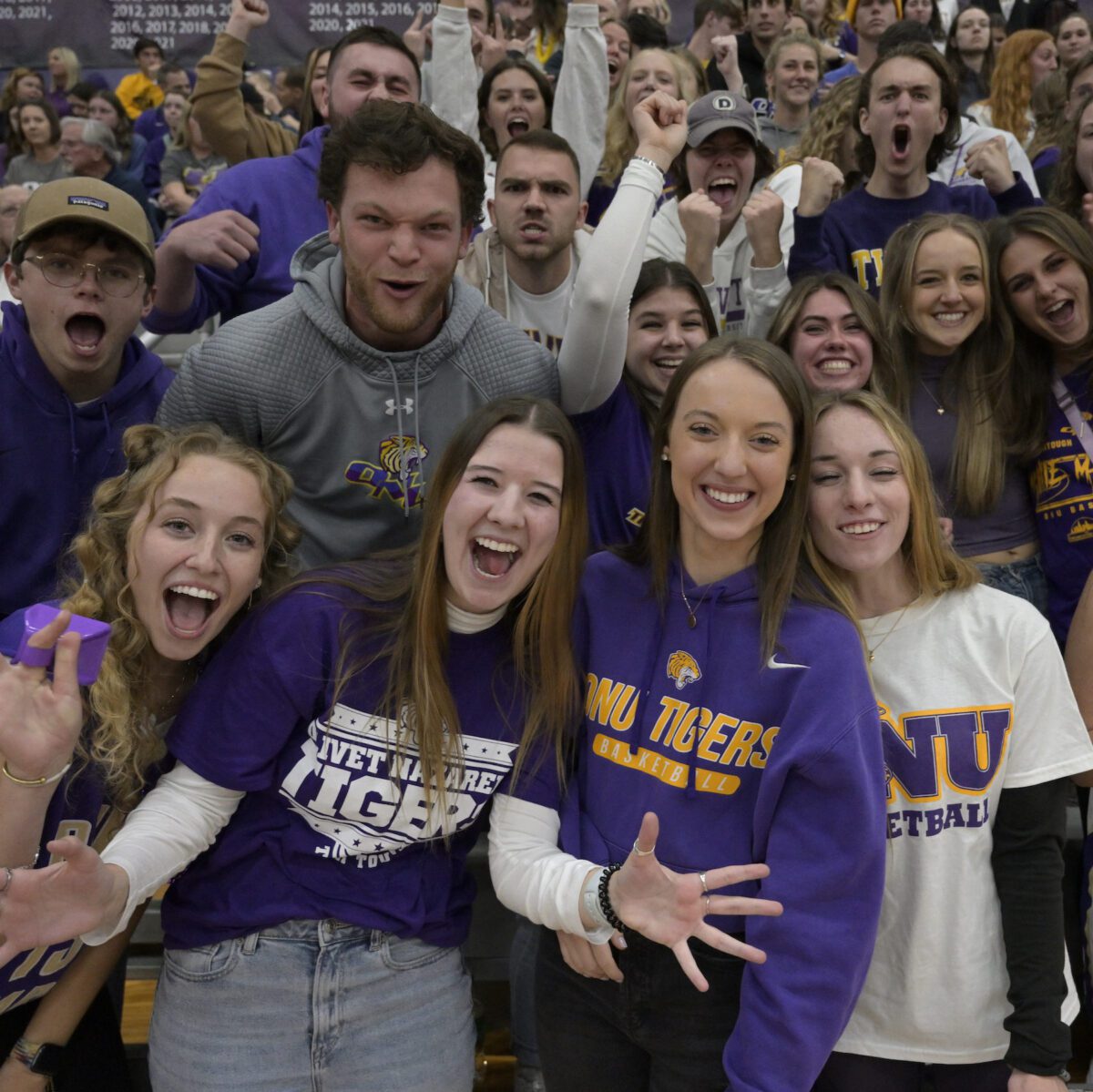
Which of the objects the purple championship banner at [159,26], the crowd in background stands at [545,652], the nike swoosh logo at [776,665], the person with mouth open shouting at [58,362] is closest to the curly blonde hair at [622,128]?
the crowd in background stands at [545,652]

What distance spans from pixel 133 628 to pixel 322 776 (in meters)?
0.46

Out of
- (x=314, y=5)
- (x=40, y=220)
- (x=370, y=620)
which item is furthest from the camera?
(x=314, y=5)

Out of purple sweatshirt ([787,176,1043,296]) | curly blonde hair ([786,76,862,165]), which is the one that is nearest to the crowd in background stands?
purple sweatshirt ([787,176,1043,296])

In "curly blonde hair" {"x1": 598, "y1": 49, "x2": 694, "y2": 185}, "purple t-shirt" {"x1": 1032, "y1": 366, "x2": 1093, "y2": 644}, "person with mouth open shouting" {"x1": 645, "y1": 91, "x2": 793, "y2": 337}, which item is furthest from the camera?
"curly blonde hair" {"x1": 598, "y1": 49, "x2": 694, "y2": 185}

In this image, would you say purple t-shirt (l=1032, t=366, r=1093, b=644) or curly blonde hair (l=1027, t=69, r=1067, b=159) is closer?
purple t-shirt (l=1032, t=366, r=1093, b=644)

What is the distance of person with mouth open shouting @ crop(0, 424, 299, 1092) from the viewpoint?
220 centimetres

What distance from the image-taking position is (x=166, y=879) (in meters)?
2.22

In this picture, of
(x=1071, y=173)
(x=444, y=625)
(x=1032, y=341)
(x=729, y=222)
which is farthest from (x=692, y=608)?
(x=1071, y=173)

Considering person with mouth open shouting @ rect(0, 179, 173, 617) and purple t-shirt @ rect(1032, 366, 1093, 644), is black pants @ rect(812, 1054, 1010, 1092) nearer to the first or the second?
purple t-shirt @ rect(1032, 366, 1093, 644)

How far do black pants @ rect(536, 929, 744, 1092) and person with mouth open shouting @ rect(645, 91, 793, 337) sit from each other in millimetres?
1908

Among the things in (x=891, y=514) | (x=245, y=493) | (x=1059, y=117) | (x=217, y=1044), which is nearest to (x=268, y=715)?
(x=245, y=493)

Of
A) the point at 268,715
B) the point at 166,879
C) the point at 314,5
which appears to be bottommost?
the point at 166,879

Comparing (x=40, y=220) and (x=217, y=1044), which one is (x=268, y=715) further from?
(x=40, y=220)

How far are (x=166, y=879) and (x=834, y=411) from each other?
1542 millimetres
